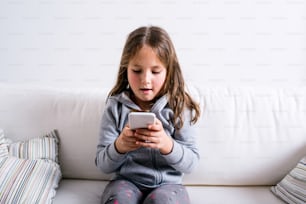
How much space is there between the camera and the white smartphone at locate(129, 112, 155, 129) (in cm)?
100

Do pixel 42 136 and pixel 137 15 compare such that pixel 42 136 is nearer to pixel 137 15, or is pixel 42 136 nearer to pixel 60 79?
pixel 60 79

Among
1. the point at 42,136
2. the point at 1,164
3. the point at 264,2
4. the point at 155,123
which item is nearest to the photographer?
the point at 155,123

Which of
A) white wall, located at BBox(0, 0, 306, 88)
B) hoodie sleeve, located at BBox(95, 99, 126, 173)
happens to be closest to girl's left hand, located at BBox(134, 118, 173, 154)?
hoodie sleeve, located at BBox(95, 99, 126, 173)

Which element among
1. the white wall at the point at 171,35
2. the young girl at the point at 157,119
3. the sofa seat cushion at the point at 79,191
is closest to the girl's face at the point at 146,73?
the young girl at the point at 157,119

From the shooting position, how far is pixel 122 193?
3.75 feet

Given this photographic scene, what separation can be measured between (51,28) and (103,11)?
0.86 ft

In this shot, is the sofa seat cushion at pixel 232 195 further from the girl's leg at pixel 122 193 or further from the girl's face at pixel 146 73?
the girl's face at pixel 146 73

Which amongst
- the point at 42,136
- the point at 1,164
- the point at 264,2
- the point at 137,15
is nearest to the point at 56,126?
the point at 42,136

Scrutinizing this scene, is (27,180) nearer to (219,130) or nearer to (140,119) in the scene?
(140,119)

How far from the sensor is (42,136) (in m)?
1.42

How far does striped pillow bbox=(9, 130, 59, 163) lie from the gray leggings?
11.5 inches

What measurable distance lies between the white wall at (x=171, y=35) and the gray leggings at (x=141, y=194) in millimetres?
665

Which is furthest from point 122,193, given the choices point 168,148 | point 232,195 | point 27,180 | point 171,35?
point 171,35

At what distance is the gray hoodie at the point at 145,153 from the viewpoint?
124 cm
